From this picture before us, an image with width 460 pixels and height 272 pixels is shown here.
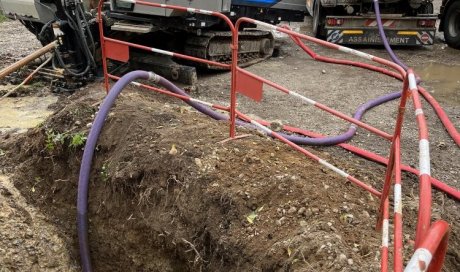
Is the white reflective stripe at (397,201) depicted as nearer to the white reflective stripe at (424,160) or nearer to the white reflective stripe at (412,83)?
the white reflective stripe at (424,160)

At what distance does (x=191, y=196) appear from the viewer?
3.83 metres

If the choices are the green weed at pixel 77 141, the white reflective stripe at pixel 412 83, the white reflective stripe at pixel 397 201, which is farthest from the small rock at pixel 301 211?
the green weed at pixel 77 141

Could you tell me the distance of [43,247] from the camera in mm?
4324

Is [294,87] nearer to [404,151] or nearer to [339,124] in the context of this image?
[339,124]

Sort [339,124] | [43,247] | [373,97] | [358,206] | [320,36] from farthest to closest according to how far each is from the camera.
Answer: [320,36]
[373,97]
[339,124]
[43,247]
[358,206]

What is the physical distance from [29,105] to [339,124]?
4569mm

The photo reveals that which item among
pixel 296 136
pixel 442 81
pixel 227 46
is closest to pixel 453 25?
pixel 442 81

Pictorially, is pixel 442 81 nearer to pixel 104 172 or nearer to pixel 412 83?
pixel 412 83

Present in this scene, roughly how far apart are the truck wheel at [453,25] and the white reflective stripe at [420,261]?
10.3 m

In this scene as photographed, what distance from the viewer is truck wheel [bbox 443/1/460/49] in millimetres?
10344

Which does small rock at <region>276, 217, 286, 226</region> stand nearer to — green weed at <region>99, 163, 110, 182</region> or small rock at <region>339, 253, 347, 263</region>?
small rock at <region>339, 253, 347, 263</region>

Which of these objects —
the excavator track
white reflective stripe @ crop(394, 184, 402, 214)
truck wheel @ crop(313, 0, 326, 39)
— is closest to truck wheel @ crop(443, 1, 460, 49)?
truck wheel @ crop(313, 0, 326, 39)

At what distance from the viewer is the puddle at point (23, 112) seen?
620 centimetres

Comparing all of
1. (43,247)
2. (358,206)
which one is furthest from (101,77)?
(358,206)
